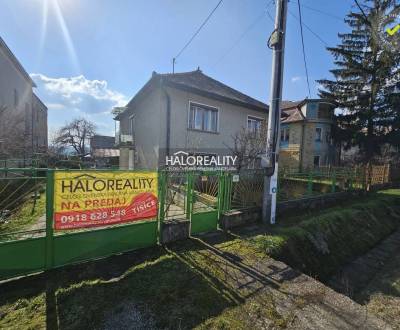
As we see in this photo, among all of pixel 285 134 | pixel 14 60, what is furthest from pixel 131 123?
pixel 285 134

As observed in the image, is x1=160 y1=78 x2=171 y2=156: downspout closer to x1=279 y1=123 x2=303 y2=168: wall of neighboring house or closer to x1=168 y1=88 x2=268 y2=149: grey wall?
x1=168 y1=88 x2=268 y2=149: grey wall

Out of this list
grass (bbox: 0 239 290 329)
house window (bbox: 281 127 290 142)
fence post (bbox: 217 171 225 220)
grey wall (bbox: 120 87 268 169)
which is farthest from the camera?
house window (bbox: 281 127 290 142)

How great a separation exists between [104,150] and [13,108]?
58.9ft

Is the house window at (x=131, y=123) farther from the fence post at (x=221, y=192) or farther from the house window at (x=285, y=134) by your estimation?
the house window at (x=285, y=134)

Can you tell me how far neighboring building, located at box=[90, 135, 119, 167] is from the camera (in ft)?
93.6

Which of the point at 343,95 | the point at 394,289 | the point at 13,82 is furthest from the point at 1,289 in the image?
the point at 343,95

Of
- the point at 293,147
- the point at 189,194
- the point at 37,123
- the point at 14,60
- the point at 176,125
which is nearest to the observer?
the point at 189,194

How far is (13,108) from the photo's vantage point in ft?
51.6

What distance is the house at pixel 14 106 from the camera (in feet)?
33.8

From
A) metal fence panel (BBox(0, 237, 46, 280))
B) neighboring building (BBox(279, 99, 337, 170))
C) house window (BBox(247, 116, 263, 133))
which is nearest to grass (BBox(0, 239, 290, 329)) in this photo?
metal fence panel (BBox(0, 237, 46, 280))

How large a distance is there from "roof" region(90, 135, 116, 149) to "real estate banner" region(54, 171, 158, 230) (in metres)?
34.6

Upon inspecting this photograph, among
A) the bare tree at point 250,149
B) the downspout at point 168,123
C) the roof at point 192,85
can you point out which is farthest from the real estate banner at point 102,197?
the roof at point 192,85

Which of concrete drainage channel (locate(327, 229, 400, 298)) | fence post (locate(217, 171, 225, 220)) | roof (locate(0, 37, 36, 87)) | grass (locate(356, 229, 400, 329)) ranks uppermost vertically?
roof (locate(0, 37, 36, 87))

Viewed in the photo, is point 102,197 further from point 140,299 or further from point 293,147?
point 293,147
